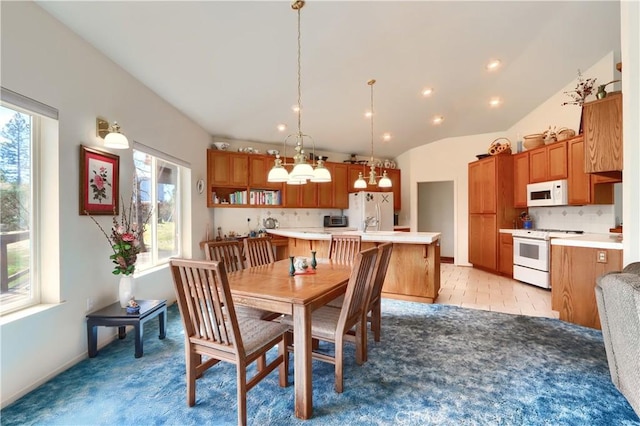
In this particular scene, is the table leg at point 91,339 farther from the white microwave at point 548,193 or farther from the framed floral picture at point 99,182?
the white microwave at point 548,193

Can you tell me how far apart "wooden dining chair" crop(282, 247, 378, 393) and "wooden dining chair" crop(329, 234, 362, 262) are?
96cm

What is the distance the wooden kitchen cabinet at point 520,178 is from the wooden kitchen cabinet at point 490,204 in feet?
0.20

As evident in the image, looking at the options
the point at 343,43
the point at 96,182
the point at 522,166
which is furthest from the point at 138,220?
the point at 522,166

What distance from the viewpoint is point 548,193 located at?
15.6 ft

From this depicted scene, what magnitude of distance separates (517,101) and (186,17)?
17.8ft

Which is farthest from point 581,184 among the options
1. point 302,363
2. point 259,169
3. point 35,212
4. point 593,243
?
point 35,212

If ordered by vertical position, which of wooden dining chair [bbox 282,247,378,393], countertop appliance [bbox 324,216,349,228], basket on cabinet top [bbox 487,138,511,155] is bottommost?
wooden dining chair [bbox 282,247,378,393]

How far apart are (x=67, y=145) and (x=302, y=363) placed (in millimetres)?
2427

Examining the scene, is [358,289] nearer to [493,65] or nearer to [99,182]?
[99,182]

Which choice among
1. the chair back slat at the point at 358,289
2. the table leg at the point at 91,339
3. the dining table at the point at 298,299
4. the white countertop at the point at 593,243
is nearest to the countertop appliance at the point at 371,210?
the white countertop at the point at 593,243

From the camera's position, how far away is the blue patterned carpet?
1771 millimetres

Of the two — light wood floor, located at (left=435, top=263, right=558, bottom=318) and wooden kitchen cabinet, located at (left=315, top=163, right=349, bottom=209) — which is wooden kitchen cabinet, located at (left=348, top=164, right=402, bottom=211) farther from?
light wood floor, located at (left=435, top=263, right=558, bottom=318)

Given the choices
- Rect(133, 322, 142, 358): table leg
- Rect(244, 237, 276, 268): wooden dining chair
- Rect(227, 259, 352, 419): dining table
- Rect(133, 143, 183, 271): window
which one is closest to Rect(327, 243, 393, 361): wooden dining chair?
Rect(227, 259, 352, 419): dining table

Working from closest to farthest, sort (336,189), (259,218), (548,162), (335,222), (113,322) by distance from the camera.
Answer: (113,322) < (548,162) < (259,218) < (336,189) < (335,222)
